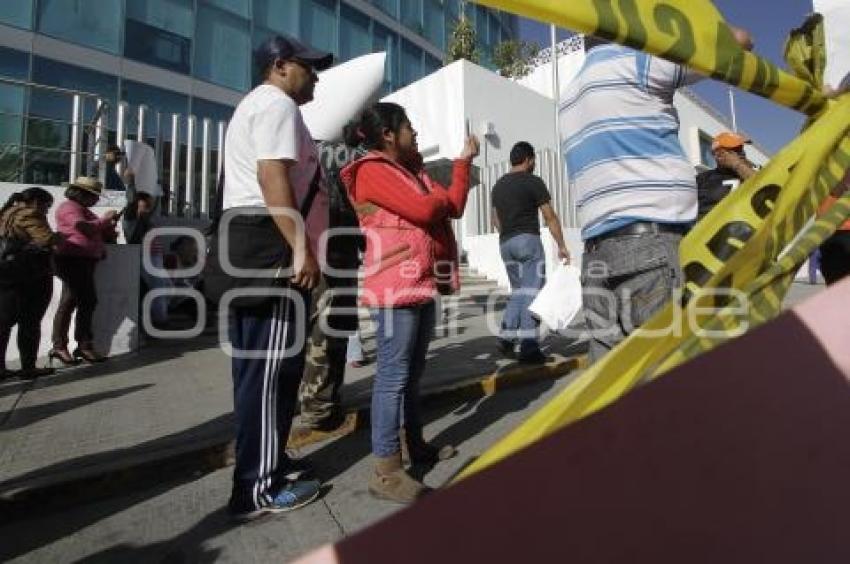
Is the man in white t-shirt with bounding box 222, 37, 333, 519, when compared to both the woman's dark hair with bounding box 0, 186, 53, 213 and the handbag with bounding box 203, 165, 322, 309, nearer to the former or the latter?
the handbag with bounding box 203, 165, 322, 309

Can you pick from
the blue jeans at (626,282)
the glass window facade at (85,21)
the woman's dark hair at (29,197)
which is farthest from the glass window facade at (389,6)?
the blue jeans at (626,282)

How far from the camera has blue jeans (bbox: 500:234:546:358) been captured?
15.7ft

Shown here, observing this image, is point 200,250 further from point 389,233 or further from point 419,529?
point 419,529

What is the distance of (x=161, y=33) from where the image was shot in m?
12.3

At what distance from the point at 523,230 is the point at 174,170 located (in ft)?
19.0

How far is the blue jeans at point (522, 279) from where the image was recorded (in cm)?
478

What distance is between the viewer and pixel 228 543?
6.54 ft

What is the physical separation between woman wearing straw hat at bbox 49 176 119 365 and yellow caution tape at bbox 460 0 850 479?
17.2 ft

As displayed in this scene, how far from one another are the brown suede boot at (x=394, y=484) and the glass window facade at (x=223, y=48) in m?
13.1

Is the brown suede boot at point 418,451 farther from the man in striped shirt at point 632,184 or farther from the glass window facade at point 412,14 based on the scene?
the glass window facade at point 412,14

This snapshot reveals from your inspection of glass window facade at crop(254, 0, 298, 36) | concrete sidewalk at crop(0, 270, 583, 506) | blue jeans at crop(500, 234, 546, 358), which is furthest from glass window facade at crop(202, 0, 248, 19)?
blue jeans at crop(500, 234, 546, 358)

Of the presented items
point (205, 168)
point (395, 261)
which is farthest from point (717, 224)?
point (205, 168)

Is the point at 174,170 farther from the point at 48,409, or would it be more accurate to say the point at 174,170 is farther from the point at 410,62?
the point at 410,62

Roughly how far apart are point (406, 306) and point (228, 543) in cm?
Result: 110
